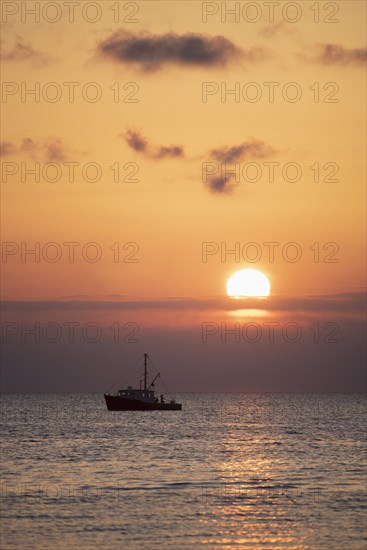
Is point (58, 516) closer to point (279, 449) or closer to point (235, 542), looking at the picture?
point (235, 542)

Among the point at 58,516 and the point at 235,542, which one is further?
the point at 58,516

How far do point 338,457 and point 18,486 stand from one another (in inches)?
Answer: 1824

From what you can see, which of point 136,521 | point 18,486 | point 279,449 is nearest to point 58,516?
point 136,521

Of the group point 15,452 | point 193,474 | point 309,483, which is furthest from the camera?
point 15,452

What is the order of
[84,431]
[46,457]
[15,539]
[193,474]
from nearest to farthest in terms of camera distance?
[15,539], [193,474], [46,457], [84,431]

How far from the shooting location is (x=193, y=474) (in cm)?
8625

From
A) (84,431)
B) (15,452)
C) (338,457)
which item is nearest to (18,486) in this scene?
(15,452)

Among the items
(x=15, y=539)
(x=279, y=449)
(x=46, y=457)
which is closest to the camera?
(x=15, y=539)

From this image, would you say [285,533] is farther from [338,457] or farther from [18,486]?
[338,457]

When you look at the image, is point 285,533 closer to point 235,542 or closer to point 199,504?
point 235,542

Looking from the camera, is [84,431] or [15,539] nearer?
[15,539]

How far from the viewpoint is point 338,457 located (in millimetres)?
108375

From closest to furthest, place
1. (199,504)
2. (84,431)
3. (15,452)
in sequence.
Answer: (199,504) → (15,452) → (84,431)

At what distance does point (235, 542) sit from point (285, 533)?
Result: 4.21 meters
